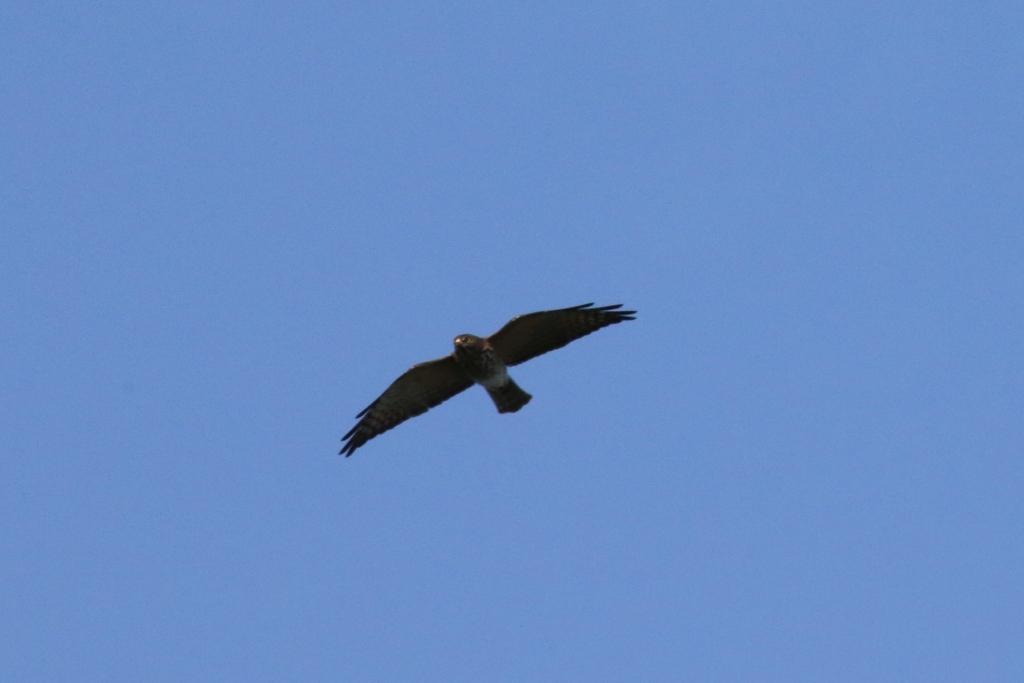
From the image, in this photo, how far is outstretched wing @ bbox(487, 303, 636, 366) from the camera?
19.7m

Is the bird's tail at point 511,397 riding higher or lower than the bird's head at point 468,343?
lower

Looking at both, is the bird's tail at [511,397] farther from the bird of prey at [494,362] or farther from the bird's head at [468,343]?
the bird's head at [468,343]

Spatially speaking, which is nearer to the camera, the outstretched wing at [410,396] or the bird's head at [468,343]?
the bird's head at [468,343]

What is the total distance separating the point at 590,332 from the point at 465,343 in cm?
168

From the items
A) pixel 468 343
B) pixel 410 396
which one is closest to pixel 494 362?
pixel 468 343

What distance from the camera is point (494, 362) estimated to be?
779 inches

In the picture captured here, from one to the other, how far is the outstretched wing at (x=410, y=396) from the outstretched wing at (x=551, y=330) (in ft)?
2.32

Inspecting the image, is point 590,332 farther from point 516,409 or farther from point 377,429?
point 377,429

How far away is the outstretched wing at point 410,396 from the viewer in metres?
20.0

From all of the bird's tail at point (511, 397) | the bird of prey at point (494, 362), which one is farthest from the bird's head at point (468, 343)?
the bird's tail at point (511, 397)

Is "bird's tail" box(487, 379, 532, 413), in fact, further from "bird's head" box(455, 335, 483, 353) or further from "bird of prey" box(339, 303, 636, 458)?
"bird's head" box(455, 335, 483, 353)

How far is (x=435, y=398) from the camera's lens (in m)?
20.5

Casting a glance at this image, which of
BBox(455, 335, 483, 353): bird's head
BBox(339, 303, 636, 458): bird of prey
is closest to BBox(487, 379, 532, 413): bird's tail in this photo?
BBox(339, 303, 636, 458): bird of prey

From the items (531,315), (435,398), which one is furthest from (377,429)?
(531,315)
